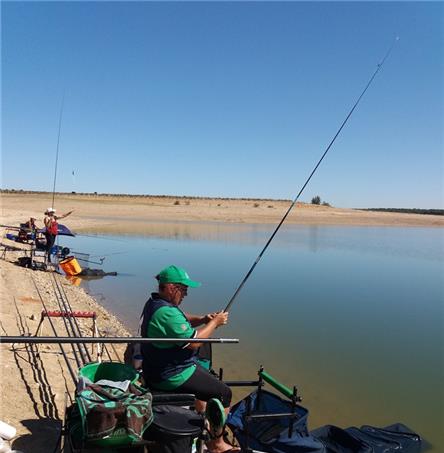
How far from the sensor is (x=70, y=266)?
12844 mm

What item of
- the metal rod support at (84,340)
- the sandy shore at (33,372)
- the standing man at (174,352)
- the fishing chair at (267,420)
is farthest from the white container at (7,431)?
the fishing chair at (267,420)

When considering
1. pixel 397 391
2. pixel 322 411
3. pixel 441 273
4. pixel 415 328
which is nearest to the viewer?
pixel 322 411

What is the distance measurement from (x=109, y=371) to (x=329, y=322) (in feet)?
21.3

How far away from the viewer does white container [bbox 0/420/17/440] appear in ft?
10.9

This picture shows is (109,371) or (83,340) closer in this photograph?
(83,340)

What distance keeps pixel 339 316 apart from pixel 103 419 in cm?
757

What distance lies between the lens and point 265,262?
17.2 metres

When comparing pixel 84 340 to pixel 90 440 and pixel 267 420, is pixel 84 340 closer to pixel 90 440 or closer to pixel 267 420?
pixel 90 440

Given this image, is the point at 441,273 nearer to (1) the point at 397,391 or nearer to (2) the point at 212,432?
(1) the point at 397,391

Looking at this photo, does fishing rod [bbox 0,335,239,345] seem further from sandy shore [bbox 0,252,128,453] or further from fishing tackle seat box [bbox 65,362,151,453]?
sandy shore [bbox 0,252,128,453]

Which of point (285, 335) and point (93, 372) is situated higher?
point (93, 372)

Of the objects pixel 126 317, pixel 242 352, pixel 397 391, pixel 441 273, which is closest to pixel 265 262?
pixel 441 273

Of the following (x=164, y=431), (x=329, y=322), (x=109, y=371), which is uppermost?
(x=109, y=371)

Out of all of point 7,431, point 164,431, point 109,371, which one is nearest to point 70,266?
point 7,431
